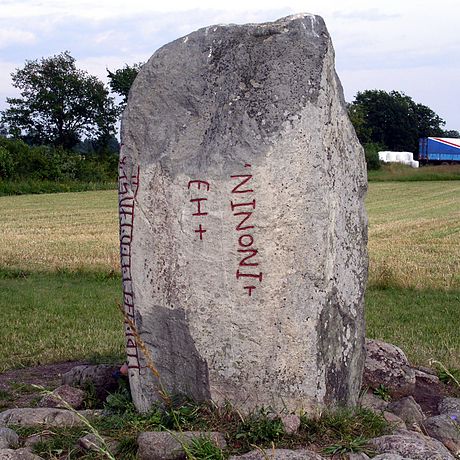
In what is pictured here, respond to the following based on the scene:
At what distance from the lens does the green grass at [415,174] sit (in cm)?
5234

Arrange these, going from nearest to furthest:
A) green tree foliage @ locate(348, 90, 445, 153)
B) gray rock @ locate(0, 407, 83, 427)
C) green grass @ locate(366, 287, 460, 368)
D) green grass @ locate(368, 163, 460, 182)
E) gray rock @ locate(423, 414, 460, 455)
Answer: gray rock @ locate(423, 414, 460, 455) → gray rock @ locate(0, 407, 83, 427) → green grass @ locate(366, 287, 460, 368) → green grass @ locate(368, 163, 460, 182) → green tree foliage @ locate(348, 90, 445, 153)

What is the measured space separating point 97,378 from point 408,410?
2228 mm

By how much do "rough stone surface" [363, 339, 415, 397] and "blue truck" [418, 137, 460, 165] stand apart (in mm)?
63422

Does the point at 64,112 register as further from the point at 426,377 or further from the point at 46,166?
the point at 426,377

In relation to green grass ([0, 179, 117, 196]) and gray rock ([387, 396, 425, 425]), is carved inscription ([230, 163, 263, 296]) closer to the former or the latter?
gray rock ([387, 396, 425, 425])

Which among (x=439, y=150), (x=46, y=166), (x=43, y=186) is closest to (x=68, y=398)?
(x=43, y=186)

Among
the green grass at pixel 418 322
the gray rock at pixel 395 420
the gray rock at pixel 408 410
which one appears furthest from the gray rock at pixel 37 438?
the green grass at pixel 418 322

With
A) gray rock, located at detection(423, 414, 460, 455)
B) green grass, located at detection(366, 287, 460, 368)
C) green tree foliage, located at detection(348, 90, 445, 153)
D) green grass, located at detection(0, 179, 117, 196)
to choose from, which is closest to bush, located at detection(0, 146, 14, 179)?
green grass, located at detection(0, 179, 117, 196)

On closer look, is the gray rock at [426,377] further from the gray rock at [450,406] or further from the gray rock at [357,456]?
the gray rock at [357,456]

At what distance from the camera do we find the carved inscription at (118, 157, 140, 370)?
213 inches

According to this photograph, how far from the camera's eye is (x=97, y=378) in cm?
619

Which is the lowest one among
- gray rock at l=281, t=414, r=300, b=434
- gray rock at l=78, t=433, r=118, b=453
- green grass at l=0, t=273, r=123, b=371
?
green grass at l=0, t=273, r=123, b=371

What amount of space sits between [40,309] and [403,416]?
6149 millimetres

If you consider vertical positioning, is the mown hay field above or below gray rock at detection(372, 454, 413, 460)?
below
